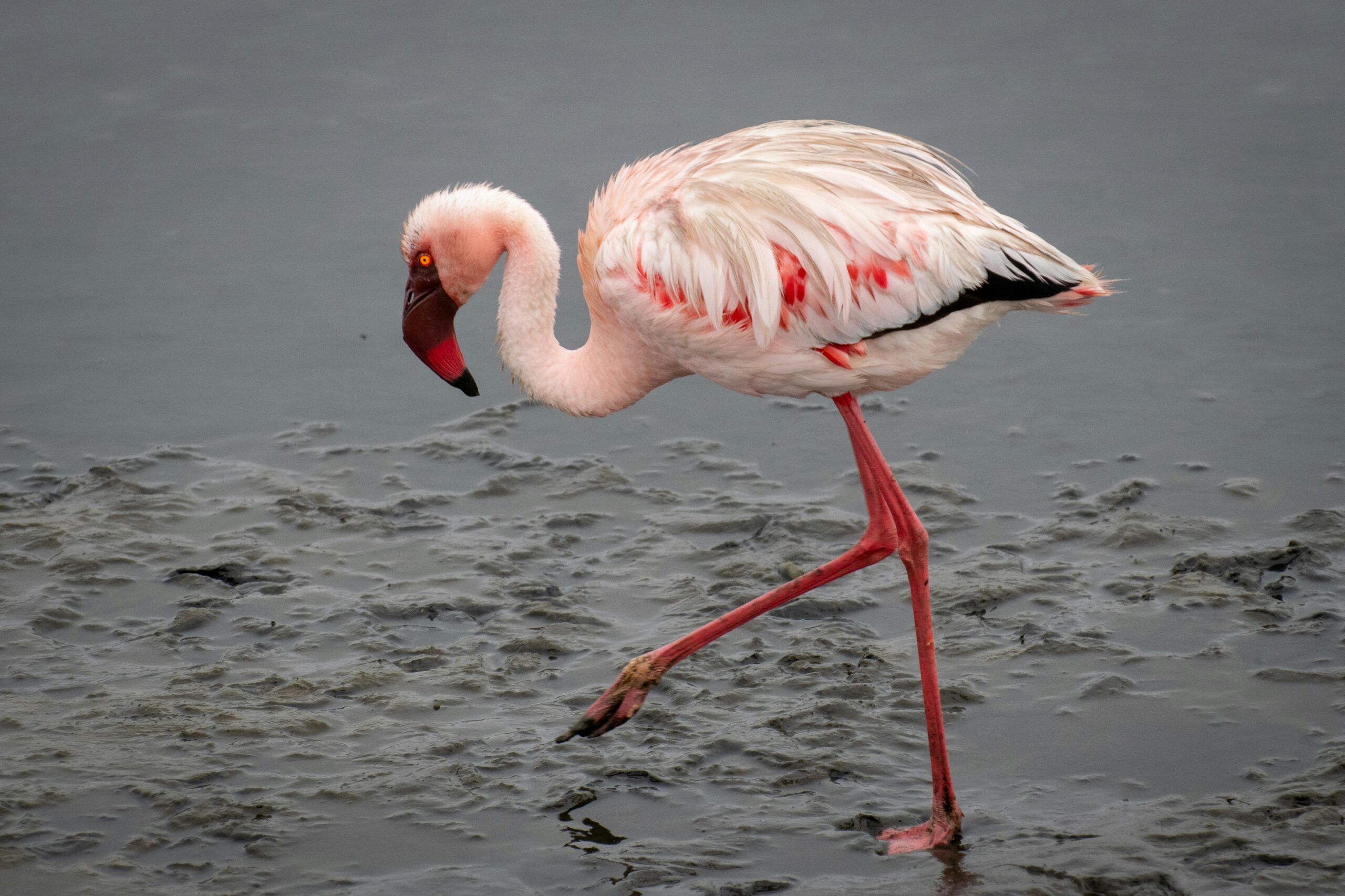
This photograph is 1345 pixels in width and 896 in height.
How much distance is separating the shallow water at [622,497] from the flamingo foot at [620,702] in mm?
179

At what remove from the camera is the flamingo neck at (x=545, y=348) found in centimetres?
566

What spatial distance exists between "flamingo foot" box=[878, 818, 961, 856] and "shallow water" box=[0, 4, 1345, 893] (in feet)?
0.22

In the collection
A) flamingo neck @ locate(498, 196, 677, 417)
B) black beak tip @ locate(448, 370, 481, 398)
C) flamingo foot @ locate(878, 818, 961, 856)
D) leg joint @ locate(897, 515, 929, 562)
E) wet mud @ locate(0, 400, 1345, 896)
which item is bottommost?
flamingo foot @ locate(878, 818, 961, 856)

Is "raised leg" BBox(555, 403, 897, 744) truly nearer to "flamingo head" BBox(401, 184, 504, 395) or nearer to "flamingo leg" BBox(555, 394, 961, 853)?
"flamingo leg" BBox(555, 394, 961, 853)

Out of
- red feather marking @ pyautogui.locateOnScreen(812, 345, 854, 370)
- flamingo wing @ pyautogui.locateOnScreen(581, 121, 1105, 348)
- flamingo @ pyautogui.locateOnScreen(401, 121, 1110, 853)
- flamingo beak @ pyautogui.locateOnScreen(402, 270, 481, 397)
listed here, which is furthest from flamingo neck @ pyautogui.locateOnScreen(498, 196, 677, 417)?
red feather marking @ pyautogui.locateOnScreen(812, 345, 854, 370)

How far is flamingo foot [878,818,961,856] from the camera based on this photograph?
15.8ft

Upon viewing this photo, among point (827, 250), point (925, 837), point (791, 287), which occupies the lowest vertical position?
point (925, 837)

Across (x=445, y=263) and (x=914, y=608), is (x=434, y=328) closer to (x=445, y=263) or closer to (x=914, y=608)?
(x=445, y=263)

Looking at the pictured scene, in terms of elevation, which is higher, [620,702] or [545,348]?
[545,348]

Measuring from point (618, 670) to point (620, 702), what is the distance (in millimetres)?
634

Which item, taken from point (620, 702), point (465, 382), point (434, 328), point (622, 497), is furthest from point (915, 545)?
point (622, 497)

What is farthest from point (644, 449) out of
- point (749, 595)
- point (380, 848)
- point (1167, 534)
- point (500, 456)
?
point (380, 848)

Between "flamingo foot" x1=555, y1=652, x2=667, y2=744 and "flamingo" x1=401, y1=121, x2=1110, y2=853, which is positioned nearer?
"flamingo" x1=401, y1=121, x2=1110, y2=853

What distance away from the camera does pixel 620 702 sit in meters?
5.23
